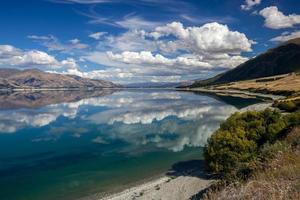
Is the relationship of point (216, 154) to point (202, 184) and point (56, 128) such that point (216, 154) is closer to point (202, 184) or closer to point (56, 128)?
point (202, 184)

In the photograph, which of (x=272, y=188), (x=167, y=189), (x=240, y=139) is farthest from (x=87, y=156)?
(x=272, y=188)

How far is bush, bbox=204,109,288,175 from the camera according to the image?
3366 cm

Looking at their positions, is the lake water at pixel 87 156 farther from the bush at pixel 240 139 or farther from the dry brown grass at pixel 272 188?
the dry brown grass at pixel 272 188

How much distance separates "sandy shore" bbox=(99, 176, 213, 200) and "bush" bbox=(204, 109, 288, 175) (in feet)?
8.38

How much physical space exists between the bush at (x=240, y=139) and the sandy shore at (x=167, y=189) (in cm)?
255

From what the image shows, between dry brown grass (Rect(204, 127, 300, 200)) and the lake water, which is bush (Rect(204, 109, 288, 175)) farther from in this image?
dry brown grass (Rect(204, 127, 300, 200))

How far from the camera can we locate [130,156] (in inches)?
1954

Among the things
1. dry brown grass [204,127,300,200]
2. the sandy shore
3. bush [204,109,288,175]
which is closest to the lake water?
→ the sandy shore

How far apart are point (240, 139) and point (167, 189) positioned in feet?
30.3

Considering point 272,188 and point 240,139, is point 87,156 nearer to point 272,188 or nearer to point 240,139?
point 240,139

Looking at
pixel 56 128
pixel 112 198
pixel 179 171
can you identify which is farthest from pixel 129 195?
pixel 56 128

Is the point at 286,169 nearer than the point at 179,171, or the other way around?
the point at 286,169

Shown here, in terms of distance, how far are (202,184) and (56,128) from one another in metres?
59.5

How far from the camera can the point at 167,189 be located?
32469mm
